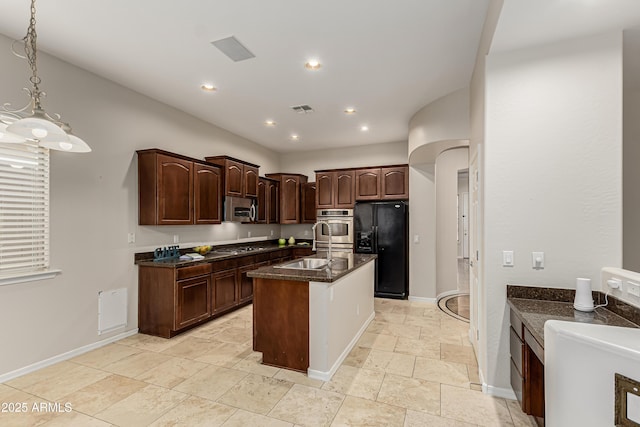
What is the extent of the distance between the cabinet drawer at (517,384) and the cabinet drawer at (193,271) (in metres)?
3.47

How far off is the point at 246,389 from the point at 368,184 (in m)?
4.16

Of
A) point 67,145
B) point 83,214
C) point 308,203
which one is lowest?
point 83,214

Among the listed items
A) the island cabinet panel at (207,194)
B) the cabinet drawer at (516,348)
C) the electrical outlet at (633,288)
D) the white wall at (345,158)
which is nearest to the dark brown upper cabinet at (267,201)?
the white wall at (345,158)

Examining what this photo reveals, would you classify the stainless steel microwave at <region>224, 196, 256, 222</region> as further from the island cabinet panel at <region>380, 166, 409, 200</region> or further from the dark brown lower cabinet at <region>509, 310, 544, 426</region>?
the dark brown lower cabinet at <region>509, 310, 544, 426</region>

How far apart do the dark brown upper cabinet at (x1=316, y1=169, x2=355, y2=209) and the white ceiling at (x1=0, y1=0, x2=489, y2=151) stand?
173 cm

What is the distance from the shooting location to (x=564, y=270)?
226 cm

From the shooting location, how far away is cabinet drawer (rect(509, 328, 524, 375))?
6.97 ft

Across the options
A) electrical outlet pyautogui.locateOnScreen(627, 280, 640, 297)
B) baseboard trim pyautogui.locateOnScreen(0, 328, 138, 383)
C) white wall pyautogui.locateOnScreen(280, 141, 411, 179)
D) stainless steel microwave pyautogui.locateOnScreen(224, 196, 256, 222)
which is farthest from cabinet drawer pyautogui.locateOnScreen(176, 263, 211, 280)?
electrical outlet pyautogui.locateOnScreen(627, 280, 640, 297)

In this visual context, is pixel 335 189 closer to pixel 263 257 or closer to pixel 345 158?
pixel 345 158

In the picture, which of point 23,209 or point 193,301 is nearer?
point 23,209

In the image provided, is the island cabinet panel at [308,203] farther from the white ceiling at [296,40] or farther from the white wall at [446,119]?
the white wall at [446,119]

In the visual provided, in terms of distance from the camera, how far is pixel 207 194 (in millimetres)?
4562

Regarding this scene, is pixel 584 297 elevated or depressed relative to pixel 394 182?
depressed

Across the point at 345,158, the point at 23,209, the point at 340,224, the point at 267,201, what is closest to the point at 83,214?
the point at 23,209
